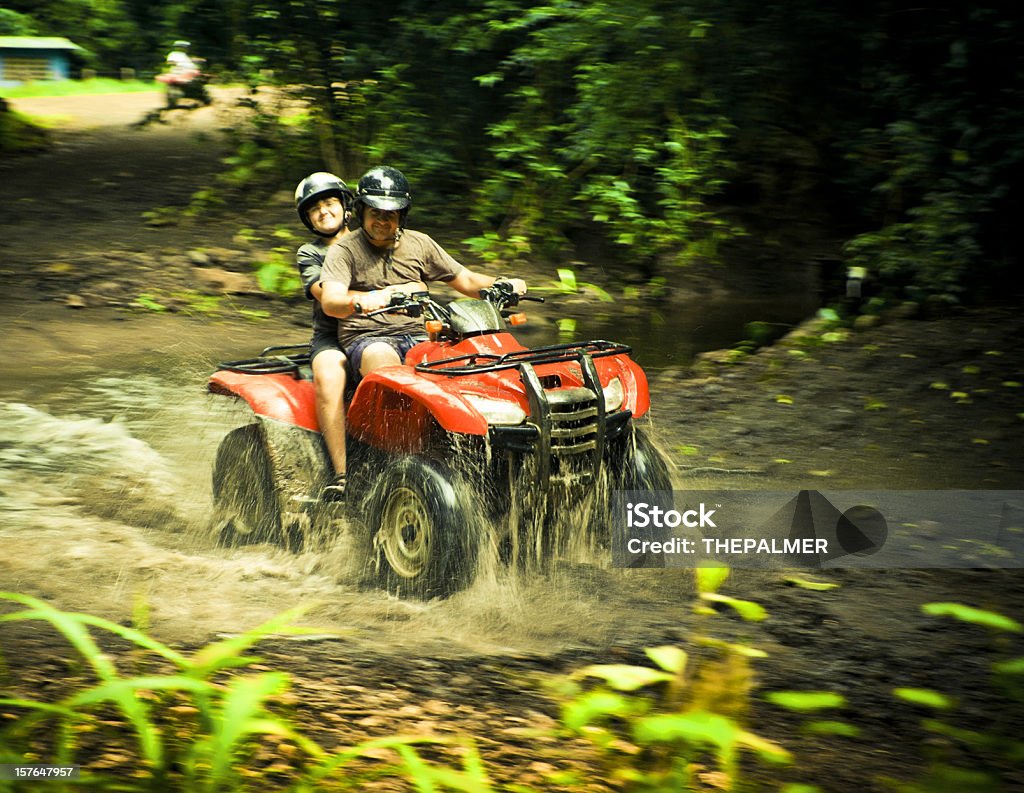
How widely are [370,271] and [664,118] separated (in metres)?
9.71

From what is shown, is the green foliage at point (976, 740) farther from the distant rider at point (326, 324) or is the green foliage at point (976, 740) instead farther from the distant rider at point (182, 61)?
the distant rider at point (182, 61)

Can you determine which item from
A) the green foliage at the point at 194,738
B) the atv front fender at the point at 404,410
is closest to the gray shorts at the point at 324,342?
the atv front fender at the point at 404,410

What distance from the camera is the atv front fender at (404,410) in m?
5.28

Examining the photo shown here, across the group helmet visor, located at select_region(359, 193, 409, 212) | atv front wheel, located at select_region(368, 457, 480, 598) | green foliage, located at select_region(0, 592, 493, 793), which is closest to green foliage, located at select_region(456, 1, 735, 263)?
helmet visor, located at select_region(359, 193, 409, 212)

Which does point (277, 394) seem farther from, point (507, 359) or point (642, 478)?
point (642, 478)

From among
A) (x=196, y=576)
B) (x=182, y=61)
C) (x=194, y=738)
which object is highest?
(x=182, y=61)

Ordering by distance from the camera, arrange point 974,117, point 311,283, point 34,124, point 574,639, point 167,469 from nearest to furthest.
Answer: point 574,639 → point 311,283 → point 167,469 → point 974,117 → point 34,124

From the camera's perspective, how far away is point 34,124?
20.8m

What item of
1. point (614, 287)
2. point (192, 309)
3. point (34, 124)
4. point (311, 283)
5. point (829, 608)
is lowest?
point (829, 608)

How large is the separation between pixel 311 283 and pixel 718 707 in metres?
3.35

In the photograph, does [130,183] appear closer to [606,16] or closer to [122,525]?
[606,16]

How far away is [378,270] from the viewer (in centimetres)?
616

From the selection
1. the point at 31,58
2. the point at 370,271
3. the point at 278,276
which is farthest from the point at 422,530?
the point at 31,58

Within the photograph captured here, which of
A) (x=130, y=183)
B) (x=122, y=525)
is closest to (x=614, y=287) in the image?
(x=130, y=183)
